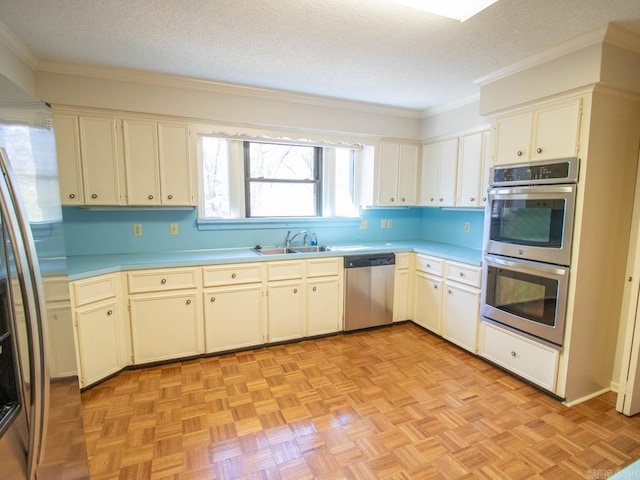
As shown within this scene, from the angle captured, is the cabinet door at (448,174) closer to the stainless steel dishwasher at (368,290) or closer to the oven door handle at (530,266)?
the stainless steel dishwasher at (368,290)

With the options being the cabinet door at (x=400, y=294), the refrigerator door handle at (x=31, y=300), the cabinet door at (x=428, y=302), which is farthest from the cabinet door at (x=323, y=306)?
the refrigerator door handle at (x=31, y=300)

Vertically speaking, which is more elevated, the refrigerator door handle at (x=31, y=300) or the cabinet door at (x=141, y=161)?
the cabinet door at (x=141, y=161)

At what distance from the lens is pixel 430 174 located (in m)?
3.85

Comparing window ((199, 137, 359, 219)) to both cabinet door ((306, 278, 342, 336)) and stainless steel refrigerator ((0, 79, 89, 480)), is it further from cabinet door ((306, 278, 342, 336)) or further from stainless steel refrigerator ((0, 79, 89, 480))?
stainless steel refrigerator ((0, 79, 89, 480))

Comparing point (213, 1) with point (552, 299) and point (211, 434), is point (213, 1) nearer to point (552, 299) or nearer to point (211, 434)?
point (211, 434)

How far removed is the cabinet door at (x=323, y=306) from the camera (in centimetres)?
331

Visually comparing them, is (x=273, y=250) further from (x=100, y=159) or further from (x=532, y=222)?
(x=532, y=222)

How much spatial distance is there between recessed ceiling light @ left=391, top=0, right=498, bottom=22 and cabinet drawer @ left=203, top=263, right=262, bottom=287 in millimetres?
2207

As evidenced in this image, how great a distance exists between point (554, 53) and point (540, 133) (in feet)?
1.66

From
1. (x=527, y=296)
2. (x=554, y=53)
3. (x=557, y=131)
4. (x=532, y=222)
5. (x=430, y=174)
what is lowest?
(x=527, y=296)

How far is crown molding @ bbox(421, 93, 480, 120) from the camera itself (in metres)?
3.26

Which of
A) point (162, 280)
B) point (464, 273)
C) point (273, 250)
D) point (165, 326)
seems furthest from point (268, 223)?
point (464, 273)

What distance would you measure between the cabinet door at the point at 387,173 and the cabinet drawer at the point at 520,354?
1686 mm

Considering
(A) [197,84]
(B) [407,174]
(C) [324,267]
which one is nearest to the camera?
(A) [197,84]
